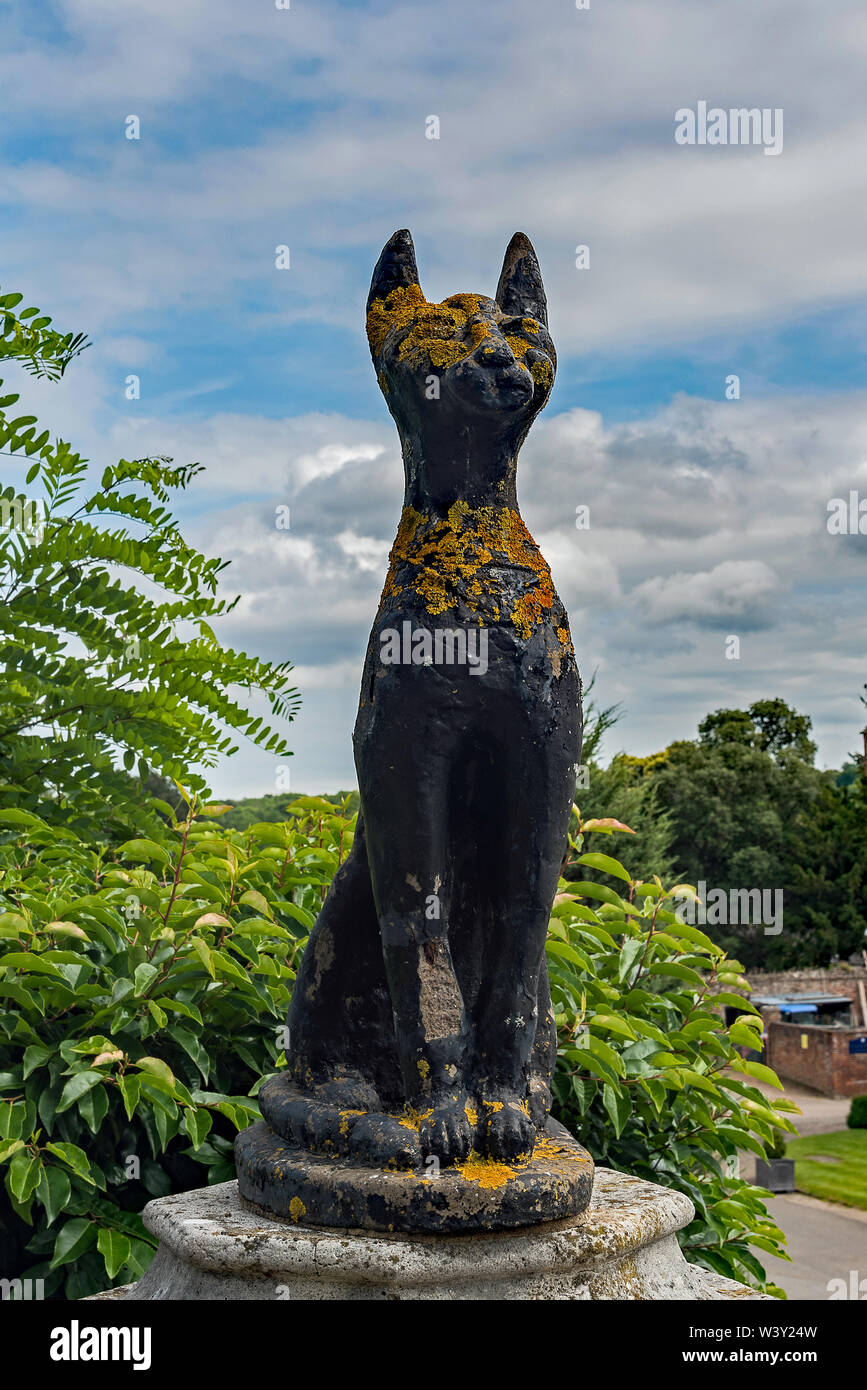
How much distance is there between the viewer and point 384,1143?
2527mm

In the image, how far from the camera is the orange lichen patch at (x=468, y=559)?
268 cm

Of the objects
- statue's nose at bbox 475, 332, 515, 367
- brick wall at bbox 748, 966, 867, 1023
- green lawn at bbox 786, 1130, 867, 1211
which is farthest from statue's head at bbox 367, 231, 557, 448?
brick wall at bbox 748, 966, 867, 1023

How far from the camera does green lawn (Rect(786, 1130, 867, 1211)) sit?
1758 cm

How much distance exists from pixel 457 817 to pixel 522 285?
1390mm

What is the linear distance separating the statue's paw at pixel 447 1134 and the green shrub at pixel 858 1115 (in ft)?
76.3

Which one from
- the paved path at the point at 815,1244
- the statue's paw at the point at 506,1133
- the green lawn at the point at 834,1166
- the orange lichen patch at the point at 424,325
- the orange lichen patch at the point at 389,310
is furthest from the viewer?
the green lawn at the point at 834,1166

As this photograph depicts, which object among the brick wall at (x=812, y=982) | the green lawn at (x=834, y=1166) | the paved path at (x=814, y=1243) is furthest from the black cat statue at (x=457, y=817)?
the brick wall at (x=812, y=982)

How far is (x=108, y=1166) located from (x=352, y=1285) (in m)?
1.36

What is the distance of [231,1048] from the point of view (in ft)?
12.8

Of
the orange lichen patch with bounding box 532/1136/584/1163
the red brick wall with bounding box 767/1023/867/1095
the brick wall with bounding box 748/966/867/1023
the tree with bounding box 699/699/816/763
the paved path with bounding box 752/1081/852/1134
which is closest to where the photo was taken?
the orange lichen patch with bounding box 532/1136/584/1163

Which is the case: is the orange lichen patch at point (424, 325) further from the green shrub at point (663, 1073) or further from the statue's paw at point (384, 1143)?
the green shrub at point (663, 1073)

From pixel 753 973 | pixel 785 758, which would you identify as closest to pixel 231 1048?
pixel 753 973

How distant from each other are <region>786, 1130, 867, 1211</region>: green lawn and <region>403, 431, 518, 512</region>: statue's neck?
682 inches

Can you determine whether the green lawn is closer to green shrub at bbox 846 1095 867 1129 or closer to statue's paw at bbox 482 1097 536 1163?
green shrub at bbox 846 1095 867 1129
